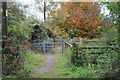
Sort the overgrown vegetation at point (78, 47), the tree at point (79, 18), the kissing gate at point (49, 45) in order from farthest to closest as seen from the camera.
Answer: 1. the kissing gate at point (49, 45)
2. the tree at point (79, 18)
3. the overgrown vegetation at point (78, 47)

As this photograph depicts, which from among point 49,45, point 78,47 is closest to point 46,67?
point 78,47

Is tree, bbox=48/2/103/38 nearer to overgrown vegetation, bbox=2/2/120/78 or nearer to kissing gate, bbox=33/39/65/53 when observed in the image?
overgrown vegetation, bbox=2/2/120/78

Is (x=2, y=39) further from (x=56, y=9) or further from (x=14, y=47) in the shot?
(x=56, y=9)

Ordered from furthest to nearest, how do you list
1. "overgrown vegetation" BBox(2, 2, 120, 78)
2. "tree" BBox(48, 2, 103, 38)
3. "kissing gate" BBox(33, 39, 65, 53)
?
"kissing gate" BBox(33, 39, 65, 53) < "tree" BBox(48, 2, 103, 38) < "overgrown vegetation" BBox(2, 2, 120, 78)

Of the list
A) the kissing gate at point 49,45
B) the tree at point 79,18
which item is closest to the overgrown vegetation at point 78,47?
the tree at point 79,18

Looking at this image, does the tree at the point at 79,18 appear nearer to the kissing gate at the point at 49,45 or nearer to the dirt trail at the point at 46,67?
the dirt trail at the point at 46,67

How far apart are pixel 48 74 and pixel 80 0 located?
1.39 m

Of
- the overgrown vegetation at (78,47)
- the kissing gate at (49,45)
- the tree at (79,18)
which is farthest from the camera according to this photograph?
the kissing gate at (49,45)

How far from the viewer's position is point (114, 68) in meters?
1.74

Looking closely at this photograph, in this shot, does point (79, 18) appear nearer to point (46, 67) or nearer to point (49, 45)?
point (46, 67)

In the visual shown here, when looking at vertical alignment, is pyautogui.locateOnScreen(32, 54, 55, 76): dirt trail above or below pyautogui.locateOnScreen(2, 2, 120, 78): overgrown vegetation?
below

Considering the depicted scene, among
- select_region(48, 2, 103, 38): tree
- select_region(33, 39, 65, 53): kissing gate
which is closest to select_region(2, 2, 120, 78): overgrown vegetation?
select_region(48, 2, 103, 38): tree

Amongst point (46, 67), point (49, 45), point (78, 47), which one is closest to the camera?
point (78, 47)

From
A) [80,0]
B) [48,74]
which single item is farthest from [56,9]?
[48,74]
